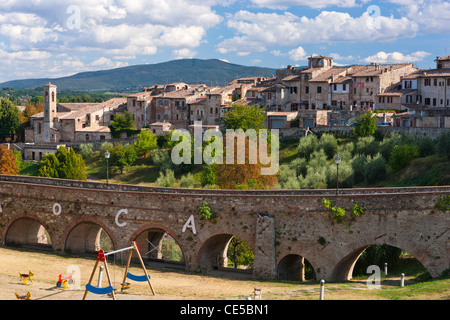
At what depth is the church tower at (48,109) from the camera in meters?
89.4

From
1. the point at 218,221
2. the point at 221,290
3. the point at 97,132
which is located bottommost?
the point at 221,290

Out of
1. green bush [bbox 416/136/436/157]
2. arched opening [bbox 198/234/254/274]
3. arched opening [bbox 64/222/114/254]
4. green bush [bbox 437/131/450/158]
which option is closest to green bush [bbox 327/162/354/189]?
green bush [bbox 416/136/436/157]

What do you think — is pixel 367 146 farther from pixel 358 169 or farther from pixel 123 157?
pixel 123 157

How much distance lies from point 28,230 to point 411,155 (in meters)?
32.3

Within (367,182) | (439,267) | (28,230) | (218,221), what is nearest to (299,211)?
(218,221)

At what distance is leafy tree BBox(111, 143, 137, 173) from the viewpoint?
7206 centimetres

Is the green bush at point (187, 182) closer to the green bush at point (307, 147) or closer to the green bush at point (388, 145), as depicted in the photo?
the green bush at point (307, 147)

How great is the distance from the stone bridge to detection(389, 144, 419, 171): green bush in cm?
2311

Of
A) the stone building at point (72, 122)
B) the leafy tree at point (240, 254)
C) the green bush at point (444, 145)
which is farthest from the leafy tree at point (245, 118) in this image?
the leafy tree at point (240, 254)

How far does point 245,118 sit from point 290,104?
10.6m

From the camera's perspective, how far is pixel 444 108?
64.1 m
